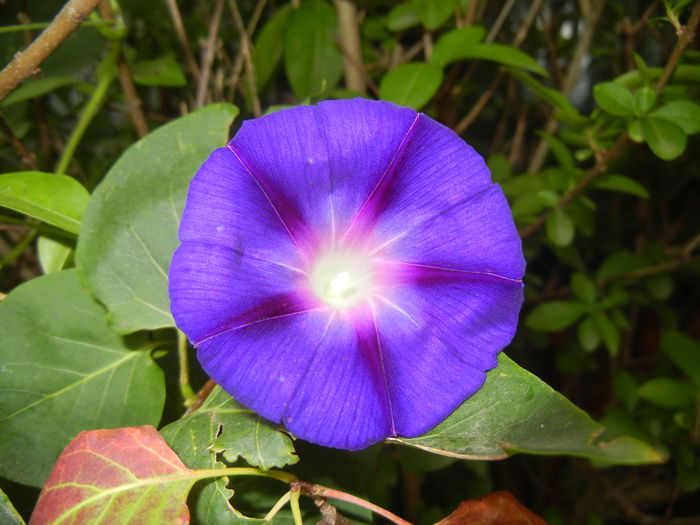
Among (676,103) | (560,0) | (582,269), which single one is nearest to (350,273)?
(676,103)

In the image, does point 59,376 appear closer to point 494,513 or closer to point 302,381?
point 302,381

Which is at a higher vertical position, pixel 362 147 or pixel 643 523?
pixel 362 147

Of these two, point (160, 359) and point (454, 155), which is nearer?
point (454, 155)

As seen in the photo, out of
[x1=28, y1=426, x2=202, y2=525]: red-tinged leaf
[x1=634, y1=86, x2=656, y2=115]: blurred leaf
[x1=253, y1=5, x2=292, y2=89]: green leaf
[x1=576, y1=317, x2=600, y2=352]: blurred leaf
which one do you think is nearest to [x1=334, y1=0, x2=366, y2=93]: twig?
[x1=253, y1=5, x2=292, y2=89]: green leaf

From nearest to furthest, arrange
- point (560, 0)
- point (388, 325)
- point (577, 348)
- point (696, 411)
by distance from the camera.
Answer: point (388, 325) → point (696, 411) → point (577, 348) → point (560, 0)

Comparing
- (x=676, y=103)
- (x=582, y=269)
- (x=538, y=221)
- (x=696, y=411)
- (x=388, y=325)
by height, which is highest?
(x=676, y=103)

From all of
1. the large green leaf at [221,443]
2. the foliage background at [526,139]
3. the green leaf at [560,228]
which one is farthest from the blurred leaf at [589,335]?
the large green leaf at [221,443]

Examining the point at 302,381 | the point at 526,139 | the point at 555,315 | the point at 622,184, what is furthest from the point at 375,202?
the point at 526,139

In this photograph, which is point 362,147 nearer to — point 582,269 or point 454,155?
point 454,155
